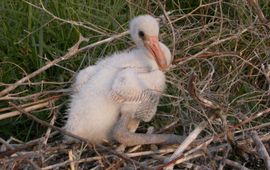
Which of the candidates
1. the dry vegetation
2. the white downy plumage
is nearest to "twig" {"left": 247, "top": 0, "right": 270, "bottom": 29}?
the dry vegetation

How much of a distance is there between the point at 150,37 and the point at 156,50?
71 millimetres

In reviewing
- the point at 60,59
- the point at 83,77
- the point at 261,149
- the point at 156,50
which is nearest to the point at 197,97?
the point at 261,149

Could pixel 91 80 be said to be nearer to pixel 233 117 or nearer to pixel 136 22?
pixel 136 22

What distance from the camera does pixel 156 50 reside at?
12.8 ft

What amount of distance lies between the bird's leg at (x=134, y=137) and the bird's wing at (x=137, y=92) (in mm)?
68

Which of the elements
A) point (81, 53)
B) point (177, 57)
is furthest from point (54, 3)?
point (177, 57)

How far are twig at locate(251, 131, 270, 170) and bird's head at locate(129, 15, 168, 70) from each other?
580mm

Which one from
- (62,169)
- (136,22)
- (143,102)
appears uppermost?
(136,22)

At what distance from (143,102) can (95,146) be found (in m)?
0.30

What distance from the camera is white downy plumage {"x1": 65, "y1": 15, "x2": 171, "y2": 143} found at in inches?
147

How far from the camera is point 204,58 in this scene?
4.15m

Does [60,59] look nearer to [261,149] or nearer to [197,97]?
→ [197,97]

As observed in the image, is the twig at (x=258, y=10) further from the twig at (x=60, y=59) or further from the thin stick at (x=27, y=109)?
the thin stick at (x=27, y=109)

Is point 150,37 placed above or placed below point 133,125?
above
